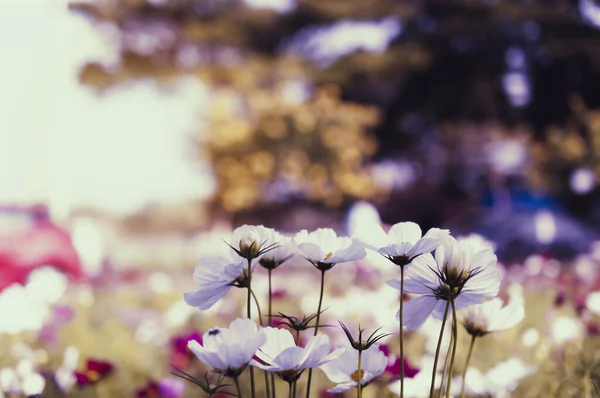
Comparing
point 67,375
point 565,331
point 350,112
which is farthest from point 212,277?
point 350,112

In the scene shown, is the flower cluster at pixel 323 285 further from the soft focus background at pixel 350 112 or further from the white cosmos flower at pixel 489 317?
the soft focus background at pixel 350 112

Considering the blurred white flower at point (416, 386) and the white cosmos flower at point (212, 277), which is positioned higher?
the white cosmos flower at point (212, 277)

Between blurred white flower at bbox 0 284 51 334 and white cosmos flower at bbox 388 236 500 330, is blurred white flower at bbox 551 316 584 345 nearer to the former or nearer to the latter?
A: white cosmos flower at bbox 388 236 500 330

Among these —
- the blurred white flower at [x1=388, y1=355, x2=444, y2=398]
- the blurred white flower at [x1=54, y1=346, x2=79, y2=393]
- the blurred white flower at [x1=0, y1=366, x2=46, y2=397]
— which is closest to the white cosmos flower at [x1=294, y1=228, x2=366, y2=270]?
the blurred white flower at [x1=388, y1=355, x2=444, y2=398]

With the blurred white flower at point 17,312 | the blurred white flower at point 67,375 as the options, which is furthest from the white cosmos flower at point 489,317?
the blurred white flower at point 17,312

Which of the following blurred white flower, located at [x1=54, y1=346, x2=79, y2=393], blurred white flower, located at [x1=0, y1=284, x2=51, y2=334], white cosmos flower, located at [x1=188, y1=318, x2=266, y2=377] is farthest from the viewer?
blurred white flower, located at [x1=0, y1=284, x2=51, y2=334]

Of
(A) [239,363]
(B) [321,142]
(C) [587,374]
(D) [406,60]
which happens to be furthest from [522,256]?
(A) [239,363]
